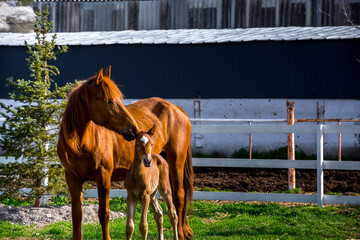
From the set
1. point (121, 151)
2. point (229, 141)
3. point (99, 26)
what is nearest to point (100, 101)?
point (121, 151)

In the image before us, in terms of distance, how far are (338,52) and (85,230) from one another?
42.9ft

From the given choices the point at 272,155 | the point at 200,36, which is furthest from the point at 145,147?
the point at 200,36

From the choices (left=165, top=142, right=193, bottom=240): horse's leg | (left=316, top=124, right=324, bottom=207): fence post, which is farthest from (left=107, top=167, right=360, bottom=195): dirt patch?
(left=165, top=142, right=193, bottom=240): horse's leg

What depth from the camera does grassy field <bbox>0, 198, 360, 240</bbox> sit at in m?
6.55

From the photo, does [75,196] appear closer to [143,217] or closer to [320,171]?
[143,217]

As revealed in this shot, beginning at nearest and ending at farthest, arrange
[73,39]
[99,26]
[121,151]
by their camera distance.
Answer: [121,151] < [73,39] < [99,26]

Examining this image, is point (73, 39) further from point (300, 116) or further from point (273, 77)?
point (300, 116)

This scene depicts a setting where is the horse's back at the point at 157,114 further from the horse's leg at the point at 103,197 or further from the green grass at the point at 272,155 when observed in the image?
the green grass at the point at 272,155

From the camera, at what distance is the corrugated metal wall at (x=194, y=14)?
23.3 m

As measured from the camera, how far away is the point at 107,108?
16.0 feet

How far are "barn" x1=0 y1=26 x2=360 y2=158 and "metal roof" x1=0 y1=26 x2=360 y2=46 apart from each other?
39 millimetres

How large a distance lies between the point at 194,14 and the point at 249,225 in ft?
62.2

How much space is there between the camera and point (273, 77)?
18.0 metres

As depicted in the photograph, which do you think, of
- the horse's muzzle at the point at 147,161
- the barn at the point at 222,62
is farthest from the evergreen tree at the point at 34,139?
the barn at the point at 222,62
